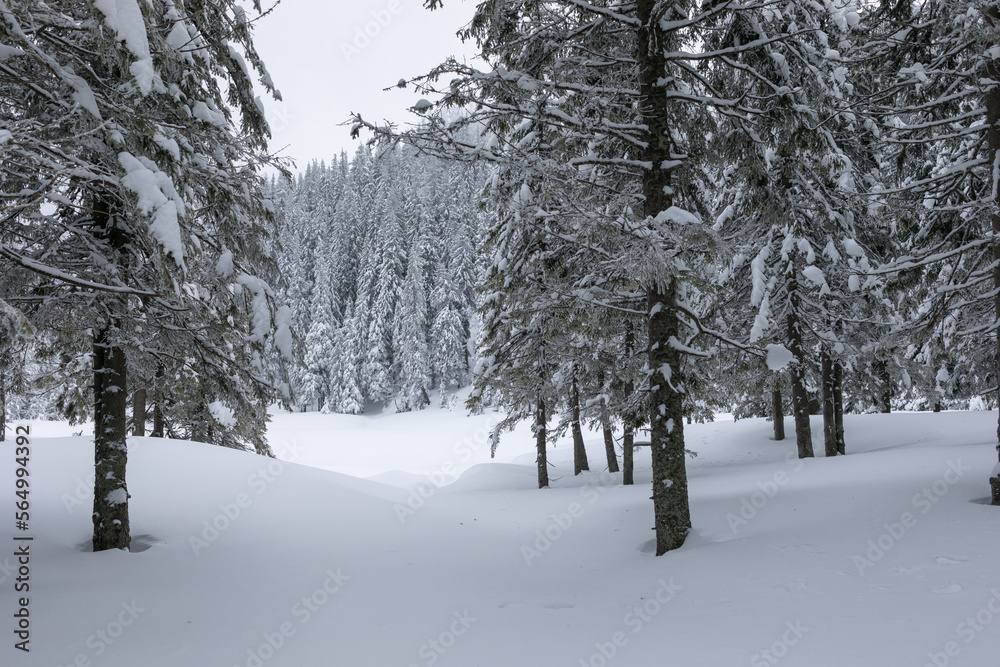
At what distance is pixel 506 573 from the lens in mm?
7328

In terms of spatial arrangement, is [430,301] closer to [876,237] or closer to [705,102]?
[876,237]

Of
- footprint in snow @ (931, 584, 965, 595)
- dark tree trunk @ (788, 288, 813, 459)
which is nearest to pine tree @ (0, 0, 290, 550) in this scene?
footprint in snow @ (931, 584, 965, 595)

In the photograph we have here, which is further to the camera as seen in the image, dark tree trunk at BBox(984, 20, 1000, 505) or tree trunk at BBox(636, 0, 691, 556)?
dark tree trunk at BBox(984, 20, 1000, 505)

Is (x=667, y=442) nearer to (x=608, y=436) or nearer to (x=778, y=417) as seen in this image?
(x=608, y=436)

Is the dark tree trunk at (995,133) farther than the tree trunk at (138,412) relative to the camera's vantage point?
No

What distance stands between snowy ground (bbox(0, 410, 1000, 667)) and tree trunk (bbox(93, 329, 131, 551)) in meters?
0.38

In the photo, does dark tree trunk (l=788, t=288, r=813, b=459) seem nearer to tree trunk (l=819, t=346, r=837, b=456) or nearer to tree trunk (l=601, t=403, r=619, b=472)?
tree trunk (l=819, t=346, r=837, b=456)

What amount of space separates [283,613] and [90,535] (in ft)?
11.7

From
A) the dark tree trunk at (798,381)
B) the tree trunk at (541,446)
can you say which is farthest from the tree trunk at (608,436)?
the dark tree trunk at (798,381)

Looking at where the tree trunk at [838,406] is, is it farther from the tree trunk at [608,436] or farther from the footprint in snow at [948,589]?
the footprint in snow at [948,589]

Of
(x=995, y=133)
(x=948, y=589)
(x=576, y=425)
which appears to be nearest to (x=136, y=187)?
(x=948, y=589)

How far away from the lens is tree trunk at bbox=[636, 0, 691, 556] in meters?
7.07

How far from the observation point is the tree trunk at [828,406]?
14539mm

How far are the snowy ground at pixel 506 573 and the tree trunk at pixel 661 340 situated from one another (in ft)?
1.54
